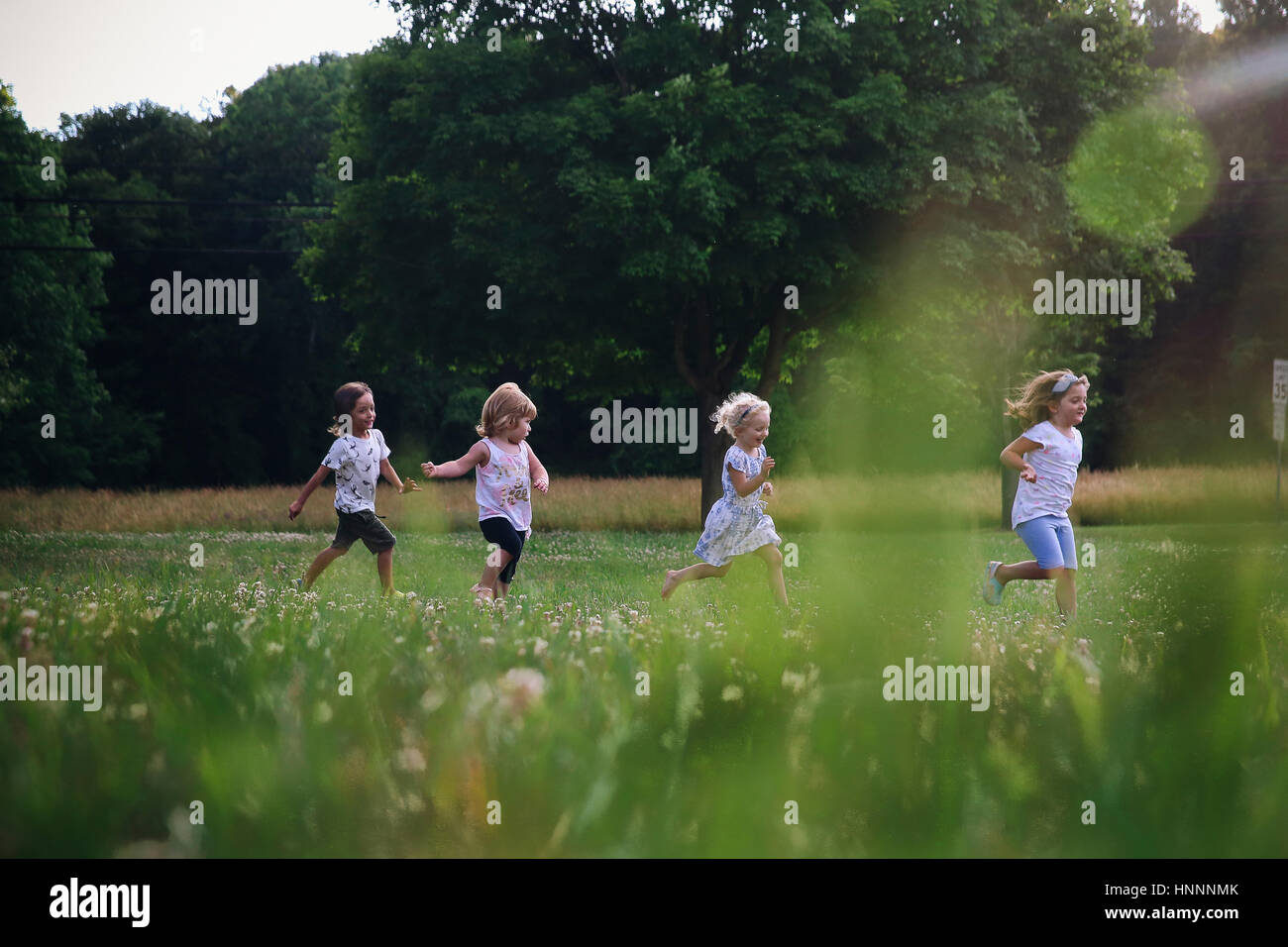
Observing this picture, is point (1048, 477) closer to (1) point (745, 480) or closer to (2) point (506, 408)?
(1) point (745, 480)

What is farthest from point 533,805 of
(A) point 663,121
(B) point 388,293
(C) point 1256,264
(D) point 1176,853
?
(C) point 1256,264

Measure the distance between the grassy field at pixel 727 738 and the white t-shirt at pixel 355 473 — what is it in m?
6.15

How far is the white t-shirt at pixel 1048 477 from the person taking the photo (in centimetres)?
852

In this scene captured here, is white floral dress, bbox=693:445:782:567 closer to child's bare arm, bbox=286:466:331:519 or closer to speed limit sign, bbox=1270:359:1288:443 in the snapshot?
child's bare arm, bbox=286:466:331:519

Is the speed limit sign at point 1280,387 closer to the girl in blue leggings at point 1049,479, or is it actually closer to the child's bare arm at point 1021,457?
the girl in blue leggings at point 1049,479

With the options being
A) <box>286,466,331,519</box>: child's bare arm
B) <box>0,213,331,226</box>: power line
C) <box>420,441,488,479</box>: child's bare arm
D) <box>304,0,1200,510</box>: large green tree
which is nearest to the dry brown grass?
<box>304,0,1200,510</box>: large green tree

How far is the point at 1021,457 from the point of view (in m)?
8.63

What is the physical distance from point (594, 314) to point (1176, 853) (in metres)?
19.3

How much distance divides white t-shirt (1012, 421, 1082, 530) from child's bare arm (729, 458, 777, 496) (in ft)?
5.97

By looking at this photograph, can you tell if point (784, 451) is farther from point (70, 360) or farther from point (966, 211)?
point (70, 360)

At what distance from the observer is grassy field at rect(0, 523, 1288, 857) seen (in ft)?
8.95

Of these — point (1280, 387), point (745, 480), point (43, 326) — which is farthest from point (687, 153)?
point (43, 326)

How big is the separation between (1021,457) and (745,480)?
1.95 metres

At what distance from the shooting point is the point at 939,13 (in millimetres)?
20047
